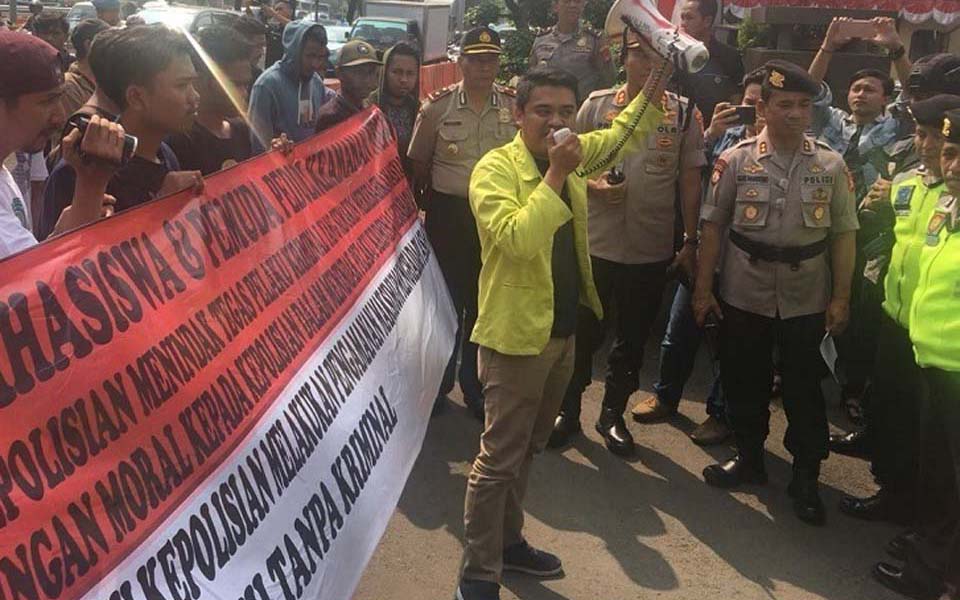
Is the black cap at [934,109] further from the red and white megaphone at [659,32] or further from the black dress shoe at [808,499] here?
the black dress shoe at [808,499]

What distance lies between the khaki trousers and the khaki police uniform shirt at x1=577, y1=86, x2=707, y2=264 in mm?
1463

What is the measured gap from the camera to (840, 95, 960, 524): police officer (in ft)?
12.4

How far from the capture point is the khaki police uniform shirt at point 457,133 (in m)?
4.81

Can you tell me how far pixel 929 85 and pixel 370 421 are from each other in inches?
123

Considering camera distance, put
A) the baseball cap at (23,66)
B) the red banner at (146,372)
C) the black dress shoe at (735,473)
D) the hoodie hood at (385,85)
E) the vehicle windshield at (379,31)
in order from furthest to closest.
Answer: the vehicle windshield at (379,31) < the hoodie hood at (385,85) < the black dress shoe at (735,473) < the baseball cap at (23,66) < the red banner at (146,372)

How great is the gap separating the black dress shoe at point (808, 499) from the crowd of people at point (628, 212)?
0.04 feet

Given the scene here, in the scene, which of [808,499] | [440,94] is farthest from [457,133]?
[808,499]

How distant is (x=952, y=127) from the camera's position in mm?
3420

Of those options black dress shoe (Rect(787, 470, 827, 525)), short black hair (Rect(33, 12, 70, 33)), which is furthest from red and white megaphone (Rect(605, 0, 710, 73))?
short black hair (Rect(33, 12, 70, 33))

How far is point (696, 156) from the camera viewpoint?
4.70 meters

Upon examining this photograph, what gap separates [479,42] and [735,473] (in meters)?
2.54

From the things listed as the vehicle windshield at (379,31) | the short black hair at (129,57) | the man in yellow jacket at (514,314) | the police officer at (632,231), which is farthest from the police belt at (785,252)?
the vehicle windshield at (379,31)

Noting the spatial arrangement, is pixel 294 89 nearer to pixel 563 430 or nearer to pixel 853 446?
pixel 563 430

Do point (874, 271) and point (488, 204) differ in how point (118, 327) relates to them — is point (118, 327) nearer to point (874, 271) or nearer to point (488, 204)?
point (488, 204)
